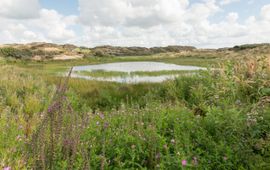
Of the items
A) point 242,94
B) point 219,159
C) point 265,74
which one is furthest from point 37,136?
point 265,74

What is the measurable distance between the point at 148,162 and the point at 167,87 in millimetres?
6050

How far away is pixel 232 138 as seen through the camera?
339 cm

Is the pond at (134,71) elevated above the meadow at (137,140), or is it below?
below

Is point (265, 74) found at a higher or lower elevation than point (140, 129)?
higher

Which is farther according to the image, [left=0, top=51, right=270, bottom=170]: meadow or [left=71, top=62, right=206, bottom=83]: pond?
[left=71, top=62, right=206, bottom=83]: pond

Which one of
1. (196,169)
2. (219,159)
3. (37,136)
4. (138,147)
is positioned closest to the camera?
(37,136)

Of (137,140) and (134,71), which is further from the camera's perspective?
(134,71)

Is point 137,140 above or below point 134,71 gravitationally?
above

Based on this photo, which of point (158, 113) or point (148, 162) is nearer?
point (148, 162)

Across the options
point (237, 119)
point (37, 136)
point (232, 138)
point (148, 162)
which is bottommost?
point (148, 162)

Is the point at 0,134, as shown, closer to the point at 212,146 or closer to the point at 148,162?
the point at 148,162

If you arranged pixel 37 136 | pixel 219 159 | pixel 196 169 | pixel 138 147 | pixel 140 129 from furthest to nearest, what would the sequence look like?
pixel 140 129, pixel 138 147, pixel 219 159, pixel 196 169, pixel 37 136

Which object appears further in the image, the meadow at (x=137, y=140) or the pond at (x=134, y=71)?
the pond at (x=134, y=71)

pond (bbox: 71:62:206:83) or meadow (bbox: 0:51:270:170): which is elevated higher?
meadow (bbox: 0:51:270:170)
